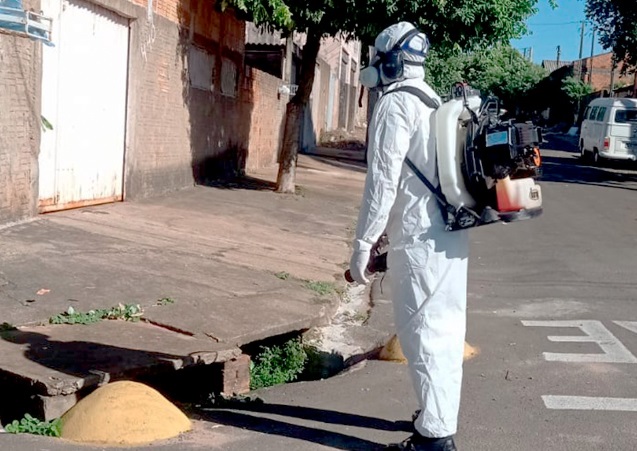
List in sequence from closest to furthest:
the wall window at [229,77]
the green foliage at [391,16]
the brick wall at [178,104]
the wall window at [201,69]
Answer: the brick wall at [178,104], the green foliage at [391,16], the wall window at [201,69], the wall window at [229,77]

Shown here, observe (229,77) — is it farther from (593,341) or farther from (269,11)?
(593,341)

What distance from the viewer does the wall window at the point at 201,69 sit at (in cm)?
1360

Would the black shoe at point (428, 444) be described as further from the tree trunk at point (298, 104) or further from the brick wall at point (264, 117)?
the brick wall at point (264, 117)

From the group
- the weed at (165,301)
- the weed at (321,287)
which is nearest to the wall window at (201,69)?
the weed at (321,287)

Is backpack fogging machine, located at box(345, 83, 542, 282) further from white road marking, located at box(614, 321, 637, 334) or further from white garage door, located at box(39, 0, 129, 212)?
white garage door, located at box(39, 0, 129, 212)

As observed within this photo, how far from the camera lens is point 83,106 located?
1007 cm

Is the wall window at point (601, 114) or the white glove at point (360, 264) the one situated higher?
the wall window at point (601, 114)

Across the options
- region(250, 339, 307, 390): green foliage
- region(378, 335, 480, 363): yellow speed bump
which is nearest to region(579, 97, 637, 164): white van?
region(378, 335, 480, 363): yellow speed bump

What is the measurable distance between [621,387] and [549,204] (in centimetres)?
1196

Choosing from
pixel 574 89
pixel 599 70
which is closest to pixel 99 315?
pixel 574 89

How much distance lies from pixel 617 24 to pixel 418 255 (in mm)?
22725

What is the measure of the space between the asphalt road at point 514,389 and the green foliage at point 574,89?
50380 mm

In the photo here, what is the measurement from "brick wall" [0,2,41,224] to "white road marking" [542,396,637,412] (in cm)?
546

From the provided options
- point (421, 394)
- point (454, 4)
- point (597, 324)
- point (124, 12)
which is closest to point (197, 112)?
point (124, 12)
